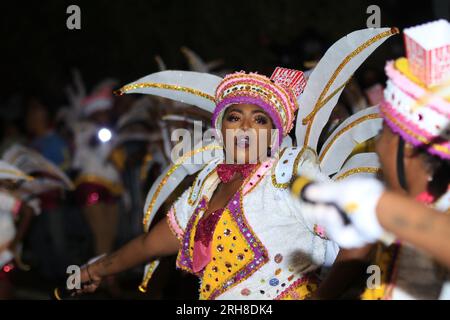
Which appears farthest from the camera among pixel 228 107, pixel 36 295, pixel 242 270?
pixel 36 295

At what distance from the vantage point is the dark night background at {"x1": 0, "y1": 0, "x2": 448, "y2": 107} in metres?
10.7

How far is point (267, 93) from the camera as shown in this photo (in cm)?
378

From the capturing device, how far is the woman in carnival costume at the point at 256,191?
357 cm

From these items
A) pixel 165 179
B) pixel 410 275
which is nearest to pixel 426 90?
pixel 410 275

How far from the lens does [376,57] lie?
33.6ft

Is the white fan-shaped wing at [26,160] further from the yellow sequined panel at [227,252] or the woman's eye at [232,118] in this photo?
the yellow sequined panel at [227,252]

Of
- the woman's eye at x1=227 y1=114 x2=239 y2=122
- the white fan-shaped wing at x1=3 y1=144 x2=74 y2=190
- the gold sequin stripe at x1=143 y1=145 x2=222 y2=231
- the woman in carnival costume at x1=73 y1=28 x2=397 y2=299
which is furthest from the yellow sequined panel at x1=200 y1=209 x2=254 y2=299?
the white fan-shaped wing at x1=3 y1=144 x2=74 y2=190

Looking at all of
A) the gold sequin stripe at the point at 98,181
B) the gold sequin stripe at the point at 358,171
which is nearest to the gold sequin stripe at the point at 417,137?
the gold sequin stripe at the point at 358,171

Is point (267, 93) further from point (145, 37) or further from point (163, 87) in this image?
point (145, 37)

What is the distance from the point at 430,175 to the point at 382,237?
409 millimetres

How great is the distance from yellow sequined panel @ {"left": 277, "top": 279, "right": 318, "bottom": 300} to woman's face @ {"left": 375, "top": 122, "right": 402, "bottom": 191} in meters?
1.17

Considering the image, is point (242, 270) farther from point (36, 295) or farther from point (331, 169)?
point (36, 295)

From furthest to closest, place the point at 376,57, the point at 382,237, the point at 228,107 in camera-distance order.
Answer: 1. the point at 376,57
2. the point at 228,107
3. the point at 382,237

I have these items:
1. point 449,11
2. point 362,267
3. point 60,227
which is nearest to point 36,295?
point 60,227
